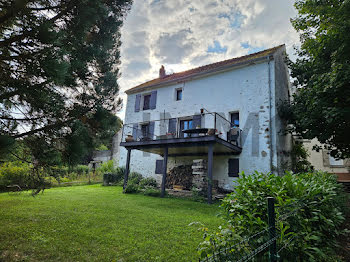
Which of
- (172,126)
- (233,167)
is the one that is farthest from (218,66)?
(233,167)

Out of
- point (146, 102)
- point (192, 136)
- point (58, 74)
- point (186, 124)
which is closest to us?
point (58, 74)

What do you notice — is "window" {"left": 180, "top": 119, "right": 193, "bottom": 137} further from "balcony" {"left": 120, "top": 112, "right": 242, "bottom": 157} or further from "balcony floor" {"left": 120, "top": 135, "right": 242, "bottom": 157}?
"balcony floor" {"left": 120, "top": 135, "right": 242, "bottom": 157}

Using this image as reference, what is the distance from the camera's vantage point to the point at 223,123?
10.6 metres

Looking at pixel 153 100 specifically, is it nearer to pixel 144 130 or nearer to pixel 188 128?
pixel 144 130

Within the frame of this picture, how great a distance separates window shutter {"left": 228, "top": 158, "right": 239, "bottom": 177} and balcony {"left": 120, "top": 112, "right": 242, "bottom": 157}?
398 mm

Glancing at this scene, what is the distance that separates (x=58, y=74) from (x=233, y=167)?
354 inches

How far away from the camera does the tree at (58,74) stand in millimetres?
2562

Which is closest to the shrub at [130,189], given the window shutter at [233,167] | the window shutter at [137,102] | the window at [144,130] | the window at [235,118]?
the window at [144,130]

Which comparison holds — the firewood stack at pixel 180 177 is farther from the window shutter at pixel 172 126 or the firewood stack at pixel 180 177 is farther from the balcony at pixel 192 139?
the window shutter at pixel 172 126

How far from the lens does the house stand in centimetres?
920

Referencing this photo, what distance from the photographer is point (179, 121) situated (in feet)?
39.5

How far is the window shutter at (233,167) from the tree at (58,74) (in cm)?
769

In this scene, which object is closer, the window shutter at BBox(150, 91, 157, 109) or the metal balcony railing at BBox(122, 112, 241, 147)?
the metal balcony railing at BBox(122, 112, 241, 147)

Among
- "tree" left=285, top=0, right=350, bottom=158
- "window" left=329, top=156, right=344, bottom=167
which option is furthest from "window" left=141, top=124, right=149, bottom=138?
"window" left=329, top=156, right=344, bottom=167
